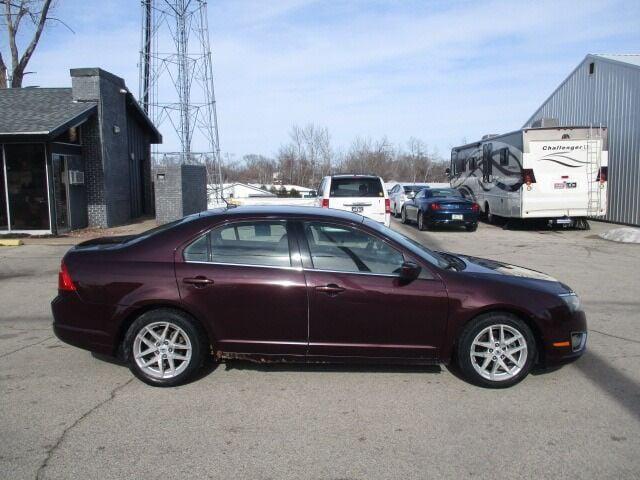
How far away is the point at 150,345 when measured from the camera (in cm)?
475

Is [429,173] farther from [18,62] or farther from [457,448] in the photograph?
[457,448]

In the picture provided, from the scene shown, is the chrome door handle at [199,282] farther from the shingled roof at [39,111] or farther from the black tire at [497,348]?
the shingled roof at [39,111]

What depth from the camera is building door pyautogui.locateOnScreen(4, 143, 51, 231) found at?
613 inches

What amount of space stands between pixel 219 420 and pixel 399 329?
162cm

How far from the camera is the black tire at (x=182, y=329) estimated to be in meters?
4.71

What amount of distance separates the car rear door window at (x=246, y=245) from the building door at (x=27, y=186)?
12850mm

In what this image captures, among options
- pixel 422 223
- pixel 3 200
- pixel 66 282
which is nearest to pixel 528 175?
pixel 422 223

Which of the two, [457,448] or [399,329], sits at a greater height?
[399,329]

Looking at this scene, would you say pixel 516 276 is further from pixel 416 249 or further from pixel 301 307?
pixel 301 307

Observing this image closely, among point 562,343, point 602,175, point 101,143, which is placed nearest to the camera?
point 562,343

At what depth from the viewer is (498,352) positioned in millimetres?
4719

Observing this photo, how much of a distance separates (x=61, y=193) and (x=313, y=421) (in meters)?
14.8

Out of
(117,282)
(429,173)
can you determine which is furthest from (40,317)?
(429,173)

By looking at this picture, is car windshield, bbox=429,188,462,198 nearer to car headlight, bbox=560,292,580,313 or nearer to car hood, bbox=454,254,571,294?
car hood, bbox=454,254,571,294
